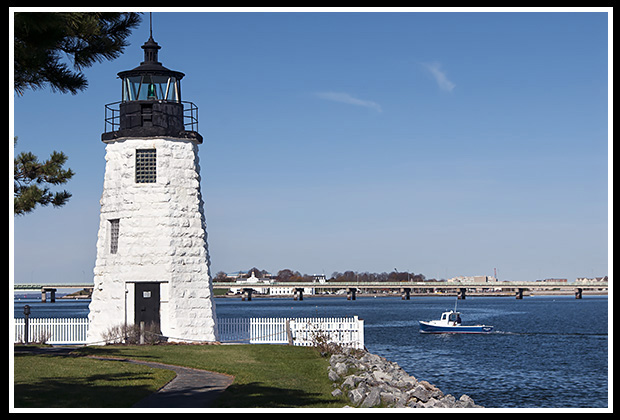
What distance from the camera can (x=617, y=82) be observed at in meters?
11.6

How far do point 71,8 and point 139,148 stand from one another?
14919mm

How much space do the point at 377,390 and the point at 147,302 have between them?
14.0 meters

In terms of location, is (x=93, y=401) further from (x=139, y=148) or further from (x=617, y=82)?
(x=139, y=148)

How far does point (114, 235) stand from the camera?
2845 centimetres

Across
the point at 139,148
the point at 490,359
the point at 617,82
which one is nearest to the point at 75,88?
the point at 617,82

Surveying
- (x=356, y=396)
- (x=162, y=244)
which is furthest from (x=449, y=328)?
(x=356, y=396)

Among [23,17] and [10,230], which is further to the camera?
[23,17]

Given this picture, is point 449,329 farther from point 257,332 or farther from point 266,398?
point 266,398

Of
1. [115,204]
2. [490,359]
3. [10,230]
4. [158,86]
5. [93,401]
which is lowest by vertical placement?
[490,359]

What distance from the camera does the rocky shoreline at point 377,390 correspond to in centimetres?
1562

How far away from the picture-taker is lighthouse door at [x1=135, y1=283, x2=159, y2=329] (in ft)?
91.2

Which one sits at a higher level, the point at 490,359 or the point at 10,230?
the point at 10,230

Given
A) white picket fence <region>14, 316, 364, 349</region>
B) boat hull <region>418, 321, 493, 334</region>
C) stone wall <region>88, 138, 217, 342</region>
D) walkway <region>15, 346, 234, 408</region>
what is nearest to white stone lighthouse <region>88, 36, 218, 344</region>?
stone wall <region>88, 138, 217, 342</region>

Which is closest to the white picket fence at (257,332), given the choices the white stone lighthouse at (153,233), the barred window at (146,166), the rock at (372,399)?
the white stone lighthouse at (153,233)
